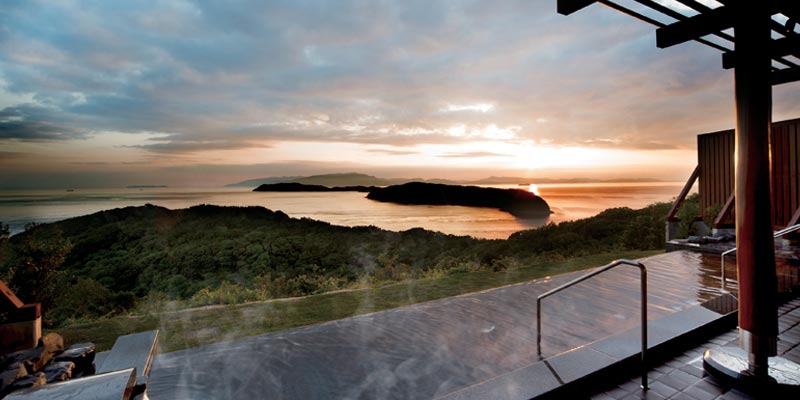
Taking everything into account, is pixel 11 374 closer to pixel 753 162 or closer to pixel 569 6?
pixel 569 6

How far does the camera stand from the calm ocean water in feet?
66.5

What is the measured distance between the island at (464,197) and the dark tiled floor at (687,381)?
22357 mm

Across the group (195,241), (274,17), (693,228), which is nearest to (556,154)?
(693,228)

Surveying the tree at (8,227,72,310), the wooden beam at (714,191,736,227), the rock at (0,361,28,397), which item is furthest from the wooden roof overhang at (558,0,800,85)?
the tree at (8,227,72,310)

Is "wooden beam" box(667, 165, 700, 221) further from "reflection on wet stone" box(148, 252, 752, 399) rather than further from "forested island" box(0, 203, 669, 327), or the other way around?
"reflection on wet stone" box(148, 252, 752, 399)

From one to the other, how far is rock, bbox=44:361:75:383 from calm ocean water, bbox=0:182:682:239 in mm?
17275

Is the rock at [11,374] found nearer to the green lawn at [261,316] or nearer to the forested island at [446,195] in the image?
the green lawn at [261,316]

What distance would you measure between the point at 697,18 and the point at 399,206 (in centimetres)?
2443

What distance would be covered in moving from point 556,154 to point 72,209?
2063cm

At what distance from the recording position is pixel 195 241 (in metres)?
20.3

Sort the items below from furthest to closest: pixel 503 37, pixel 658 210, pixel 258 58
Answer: pixel 658 210, pixel 258 58, pixel 503 37

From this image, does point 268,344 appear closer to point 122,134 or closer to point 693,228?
point 122,134

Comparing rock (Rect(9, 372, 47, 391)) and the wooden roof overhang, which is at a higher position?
the wooden roof overhang

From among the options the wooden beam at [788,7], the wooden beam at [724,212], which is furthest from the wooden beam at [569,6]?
the wooden beam at [724,212]
